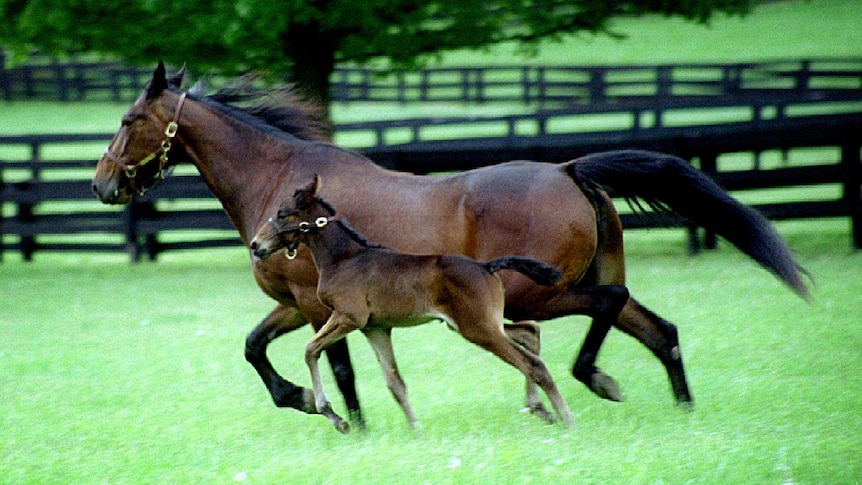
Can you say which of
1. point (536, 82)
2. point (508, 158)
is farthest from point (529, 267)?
point (536, 82)

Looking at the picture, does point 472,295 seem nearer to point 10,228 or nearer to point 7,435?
point 7,435

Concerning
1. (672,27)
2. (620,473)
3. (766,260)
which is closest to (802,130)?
(766,260)

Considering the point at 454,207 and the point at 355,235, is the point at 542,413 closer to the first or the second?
the point at 454,207

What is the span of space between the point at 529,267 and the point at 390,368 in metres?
1.05

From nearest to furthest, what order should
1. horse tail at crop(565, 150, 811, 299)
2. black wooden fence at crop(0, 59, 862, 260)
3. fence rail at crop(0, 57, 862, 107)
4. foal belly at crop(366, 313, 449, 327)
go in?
foal belly at crop(366, 313, 449, 327), horse tail at crop(565, 150, 811, 299), black wooden fence at crop(0, 59, 862, 260), fence rail at crop(0, 57, 862, 107)

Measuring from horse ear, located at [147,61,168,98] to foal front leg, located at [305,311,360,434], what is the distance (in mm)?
2042

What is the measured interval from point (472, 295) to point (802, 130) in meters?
8.60

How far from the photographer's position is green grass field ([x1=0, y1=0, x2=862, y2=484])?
205 inches

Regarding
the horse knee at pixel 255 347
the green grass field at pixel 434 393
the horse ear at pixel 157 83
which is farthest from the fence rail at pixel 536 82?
the horse knee at pixel 255 347

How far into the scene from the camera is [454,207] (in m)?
6.41

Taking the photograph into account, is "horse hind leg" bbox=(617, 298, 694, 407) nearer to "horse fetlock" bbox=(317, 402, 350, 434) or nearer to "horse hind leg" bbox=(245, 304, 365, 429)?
"horse hind leg" bbox=(245, 304, 365, 429)

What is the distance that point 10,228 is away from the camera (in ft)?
50.2

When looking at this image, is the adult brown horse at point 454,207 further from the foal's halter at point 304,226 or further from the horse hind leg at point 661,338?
the foal's halter at point 304,226

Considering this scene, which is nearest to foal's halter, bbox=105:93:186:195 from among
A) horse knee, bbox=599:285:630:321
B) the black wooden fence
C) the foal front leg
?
the foal front leg
